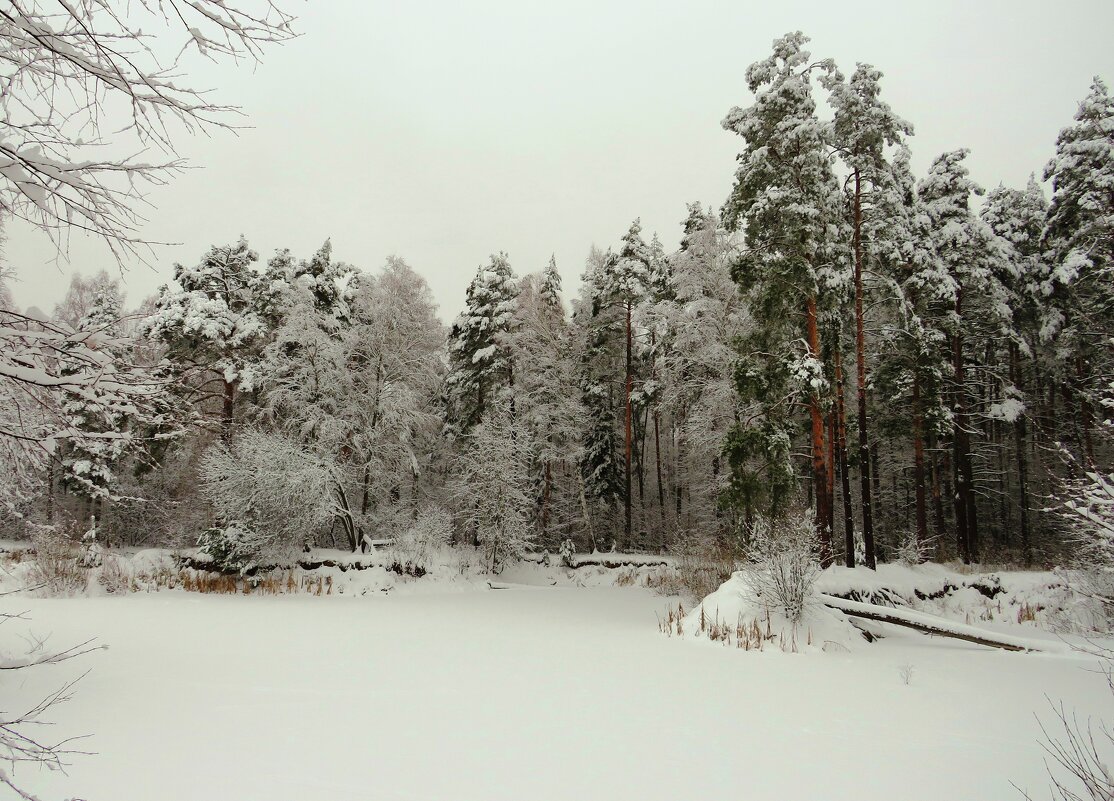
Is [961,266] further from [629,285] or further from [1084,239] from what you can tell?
[629,285]

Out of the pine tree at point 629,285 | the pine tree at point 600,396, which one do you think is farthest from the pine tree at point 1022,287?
the pine tree at point 600,396

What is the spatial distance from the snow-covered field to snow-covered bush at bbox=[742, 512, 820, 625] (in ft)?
3.14

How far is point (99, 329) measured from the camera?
2473 millimetres

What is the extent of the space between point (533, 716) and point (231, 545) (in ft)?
47.7

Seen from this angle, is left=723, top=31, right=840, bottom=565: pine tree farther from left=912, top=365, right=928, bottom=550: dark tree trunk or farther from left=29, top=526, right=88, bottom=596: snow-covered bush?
left=29, top=526, right=88, bottom=596: snow-covered bush

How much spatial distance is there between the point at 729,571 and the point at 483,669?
364 inches

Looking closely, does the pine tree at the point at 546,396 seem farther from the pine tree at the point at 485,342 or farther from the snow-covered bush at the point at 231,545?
the snow-covered bush at the point at 231,545

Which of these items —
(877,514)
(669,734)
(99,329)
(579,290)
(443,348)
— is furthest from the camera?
(579,290)

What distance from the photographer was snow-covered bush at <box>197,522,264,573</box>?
1677cm

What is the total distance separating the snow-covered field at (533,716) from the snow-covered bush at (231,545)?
6.45 metres

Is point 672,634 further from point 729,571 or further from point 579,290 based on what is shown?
point 579,290

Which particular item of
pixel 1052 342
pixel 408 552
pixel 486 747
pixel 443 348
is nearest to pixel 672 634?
pixel 486 747

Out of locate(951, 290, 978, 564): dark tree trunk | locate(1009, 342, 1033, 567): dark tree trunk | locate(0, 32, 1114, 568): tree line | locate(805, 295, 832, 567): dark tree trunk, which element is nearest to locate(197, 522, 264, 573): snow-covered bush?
locate(0, 32, 1114, 568): tree line

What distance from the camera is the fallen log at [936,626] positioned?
9.09m
